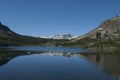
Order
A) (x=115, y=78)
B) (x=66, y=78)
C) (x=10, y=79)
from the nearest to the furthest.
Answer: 1. (x=10, y=79)
2. (x=66, y=78)
3. (x=115, y=78)

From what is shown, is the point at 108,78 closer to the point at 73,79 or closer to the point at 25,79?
the point at 73,79

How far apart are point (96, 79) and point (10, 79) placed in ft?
56.0

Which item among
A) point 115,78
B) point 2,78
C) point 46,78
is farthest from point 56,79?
point 115,78

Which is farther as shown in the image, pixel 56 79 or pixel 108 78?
pixel 108 78

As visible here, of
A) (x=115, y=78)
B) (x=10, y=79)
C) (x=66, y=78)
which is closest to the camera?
(x=10, y=79)

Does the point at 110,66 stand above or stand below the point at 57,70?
above

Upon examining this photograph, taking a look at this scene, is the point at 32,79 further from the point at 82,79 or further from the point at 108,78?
the point at 108,78

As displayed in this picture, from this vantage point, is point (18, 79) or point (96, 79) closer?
point (18, 79)

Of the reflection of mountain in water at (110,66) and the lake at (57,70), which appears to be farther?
the reflection of mountain in water at (110,66)

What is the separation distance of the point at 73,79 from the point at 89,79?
359 centimetres

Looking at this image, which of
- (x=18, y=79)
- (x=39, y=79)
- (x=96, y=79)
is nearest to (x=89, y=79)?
(x=96, y=79)

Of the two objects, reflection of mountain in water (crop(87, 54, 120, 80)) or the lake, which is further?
reflection of mountain in water (crop(87, 54, 120, 80))

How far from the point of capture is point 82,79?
5262cm

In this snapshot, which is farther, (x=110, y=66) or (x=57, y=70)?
(x=110, y=66)
